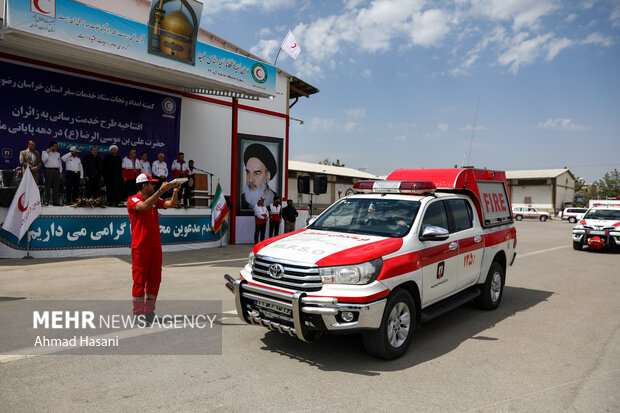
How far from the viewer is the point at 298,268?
169 inches

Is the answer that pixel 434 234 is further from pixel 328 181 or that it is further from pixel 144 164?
pixel 328 181

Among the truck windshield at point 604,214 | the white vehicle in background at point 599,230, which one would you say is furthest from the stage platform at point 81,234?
the truck windshield at point 604,214

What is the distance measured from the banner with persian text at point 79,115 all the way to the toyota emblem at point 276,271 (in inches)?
441

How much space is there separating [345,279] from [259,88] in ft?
Answer: 36.3

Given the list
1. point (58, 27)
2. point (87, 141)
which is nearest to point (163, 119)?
point (87, 141)

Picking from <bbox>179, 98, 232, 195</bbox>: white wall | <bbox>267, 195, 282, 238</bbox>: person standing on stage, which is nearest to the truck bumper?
<bbox>267, 195, 282, 238</bbox>: person standing on stage

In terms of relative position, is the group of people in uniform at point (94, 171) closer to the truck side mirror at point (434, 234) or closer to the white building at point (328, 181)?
the truck side mirror at point (434, 234)

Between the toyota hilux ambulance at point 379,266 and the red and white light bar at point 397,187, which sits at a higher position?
the red and white light bar at point 397,187

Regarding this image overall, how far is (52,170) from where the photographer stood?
1173cm

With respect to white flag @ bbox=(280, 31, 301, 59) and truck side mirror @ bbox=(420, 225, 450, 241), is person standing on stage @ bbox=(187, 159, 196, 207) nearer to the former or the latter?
white flag @ bbox=(280, 31, 301, 59)

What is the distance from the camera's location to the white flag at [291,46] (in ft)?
57.8

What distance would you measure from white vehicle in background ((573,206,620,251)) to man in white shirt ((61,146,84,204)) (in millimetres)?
16828

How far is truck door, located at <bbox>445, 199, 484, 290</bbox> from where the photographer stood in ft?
19.0

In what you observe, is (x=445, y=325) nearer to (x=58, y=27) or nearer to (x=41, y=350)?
(x=41, y=350)
